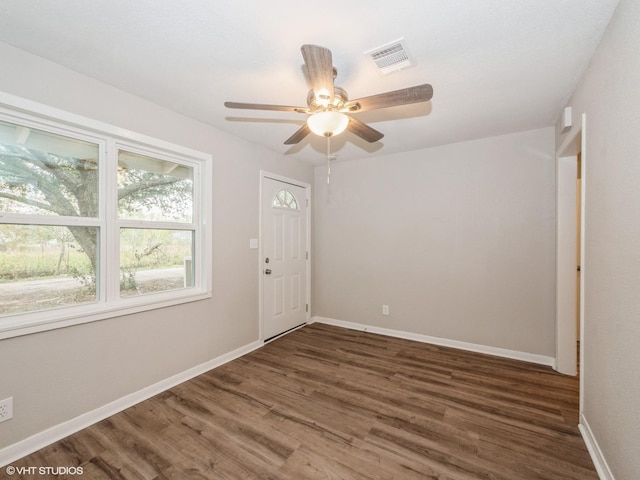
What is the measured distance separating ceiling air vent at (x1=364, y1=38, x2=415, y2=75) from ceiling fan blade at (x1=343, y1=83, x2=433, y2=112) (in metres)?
0.26

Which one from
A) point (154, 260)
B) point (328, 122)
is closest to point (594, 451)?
point (328, 122)

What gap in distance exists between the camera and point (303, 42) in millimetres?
1653

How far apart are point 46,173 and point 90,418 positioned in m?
1.76

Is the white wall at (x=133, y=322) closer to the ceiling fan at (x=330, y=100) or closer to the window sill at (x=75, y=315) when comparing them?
the window sill at (x=75, y=315)

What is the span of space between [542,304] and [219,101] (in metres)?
3.76

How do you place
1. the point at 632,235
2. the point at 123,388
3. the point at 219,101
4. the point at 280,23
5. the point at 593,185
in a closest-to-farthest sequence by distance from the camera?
the point at 632,235 < the point at 280,23 < the point at 593,185 < the point at 123,388 < the point at 219,101

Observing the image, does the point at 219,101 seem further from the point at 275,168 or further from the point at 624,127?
the point at 624,127

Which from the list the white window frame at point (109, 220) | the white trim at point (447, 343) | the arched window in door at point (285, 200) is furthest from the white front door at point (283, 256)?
the white window frame at point (109, 220)

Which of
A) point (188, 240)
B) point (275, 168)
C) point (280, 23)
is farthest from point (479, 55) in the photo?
point (188, 240)

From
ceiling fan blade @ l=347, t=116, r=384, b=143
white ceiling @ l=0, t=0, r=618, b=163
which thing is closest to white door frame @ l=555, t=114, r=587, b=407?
white ceiling @ l=0, t=0, r=618, b=163

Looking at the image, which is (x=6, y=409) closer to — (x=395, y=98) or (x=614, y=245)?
(x=395, y=98)

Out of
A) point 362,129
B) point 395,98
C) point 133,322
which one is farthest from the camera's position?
point 133,322

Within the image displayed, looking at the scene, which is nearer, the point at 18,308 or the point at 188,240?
the point at 18,308

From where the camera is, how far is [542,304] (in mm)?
2936
